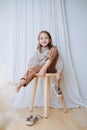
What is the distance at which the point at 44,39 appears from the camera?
1954mm

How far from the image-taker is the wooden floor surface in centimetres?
144

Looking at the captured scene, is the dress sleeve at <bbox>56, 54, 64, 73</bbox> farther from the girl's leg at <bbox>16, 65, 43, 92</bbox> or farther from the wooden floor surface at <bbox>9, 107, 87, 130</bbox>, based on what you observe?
the wooden floor surface at <bbox>9, 107, 87, 130</bbox>

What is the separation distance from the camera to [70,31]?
2211 mm

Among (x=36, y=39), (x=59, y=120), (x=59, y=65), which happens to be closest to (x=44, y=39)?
(x=36, y=39)

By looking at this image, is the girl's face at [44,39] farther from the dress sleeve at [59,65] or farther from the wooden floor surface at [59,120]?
the wooden floor surface at [59,120]

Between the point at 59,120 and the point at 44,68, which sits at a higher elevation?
the point at 44,68

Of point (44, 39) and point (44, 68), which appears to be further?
point (44, 39)

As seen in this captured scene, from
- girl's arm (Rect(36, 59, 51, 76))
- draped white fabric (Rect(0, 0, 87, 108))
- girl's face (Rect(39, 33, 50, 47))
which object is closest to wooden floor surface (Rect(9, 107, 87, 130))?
draped white fabric (Rect(0, 0, 87, 108))

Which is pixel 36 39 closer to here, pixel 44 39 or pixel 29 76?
pixel 44 39

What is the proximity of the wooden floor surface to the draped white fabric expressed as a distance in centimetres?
16

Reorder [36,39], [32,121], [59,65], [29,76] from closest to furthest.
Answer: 1. [32,121]
2. [29,76]
3. [59,65]
4. [36,39]

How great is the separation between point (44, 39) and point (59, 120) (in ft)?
2.76

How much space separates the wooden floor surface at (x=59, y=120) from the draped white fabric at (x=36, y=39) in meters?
0.16

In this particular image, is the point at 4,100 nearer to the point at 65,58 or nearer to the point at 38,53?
the point at 38,53
